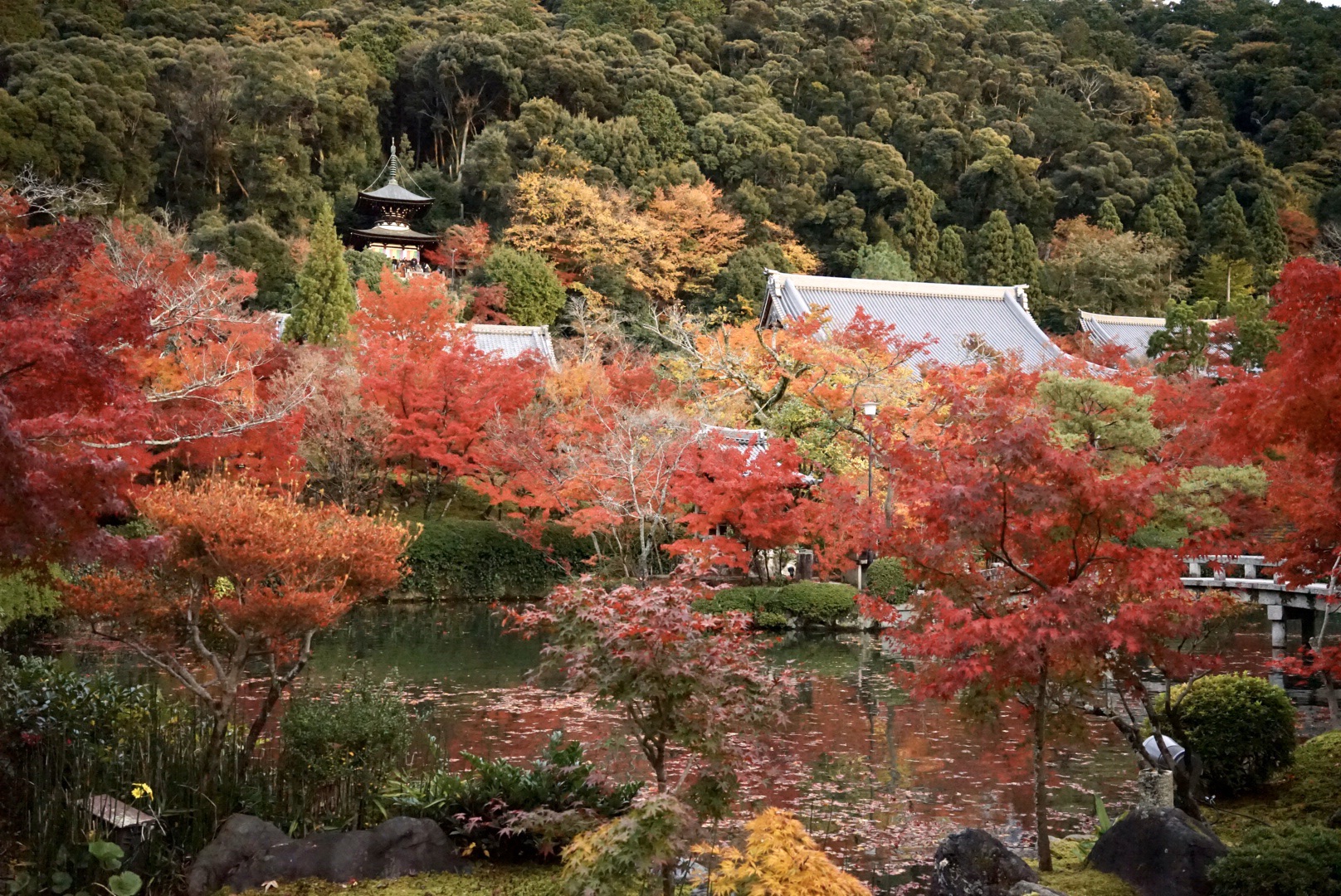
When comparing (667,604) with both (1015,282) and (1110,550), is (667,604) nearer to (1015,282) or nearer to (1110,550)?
(1110,550)

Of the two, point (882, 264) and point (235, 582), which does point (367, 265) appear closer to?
point (882, 264)

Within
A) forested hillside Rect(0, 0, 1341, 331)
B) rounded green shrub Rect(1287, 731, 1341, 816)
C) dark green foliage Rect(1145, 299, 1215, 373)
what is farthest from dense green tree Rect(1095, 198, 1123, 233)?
rounded green shrub Rect(1287, 731, 1341, 816)

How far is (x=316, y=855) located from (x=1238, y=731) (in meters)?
5.69

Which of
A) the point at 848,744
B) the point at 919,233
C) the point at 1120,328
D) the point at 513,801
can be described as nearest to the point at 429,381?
the point at 848,744

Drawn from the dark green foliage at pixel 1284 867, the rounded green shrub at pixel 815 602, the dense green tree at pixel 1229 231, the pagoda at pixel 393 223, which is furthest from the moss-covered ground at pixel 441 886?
the dense green tree at pixel 1229 231

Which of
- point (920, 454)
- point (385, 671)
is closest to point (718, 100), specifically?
point (385, 671)

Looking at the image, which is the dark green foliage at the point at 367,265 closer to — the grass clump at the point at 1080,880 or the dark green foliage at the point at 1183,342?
the dark green foliage at the point at 1183,342

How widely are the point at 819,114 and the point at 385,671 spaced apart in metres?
34.5

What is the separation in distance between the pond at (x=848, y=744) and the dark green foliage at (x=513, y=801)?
0.25 m

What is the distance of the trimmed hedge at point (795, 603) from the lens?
54.5ft

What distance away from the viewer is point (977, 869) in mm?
5629

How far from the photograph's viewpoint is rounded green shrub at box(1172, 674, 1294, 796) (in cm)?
758

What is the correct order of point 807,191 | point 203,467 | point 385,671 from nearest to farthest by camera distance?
point 385,671
point 203,467
point 807,191

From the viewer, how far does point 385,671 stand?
12.9 m
